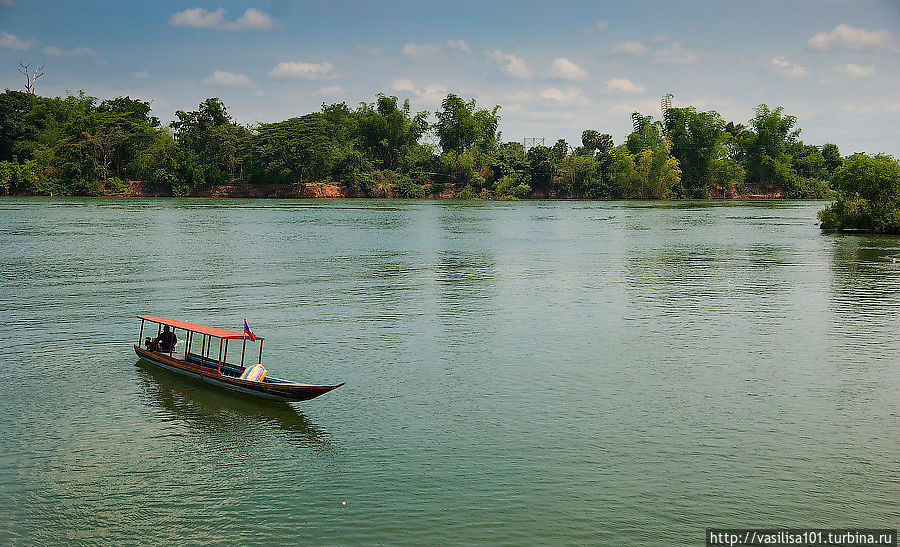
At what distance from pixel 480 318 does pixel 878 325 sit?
11836 mm

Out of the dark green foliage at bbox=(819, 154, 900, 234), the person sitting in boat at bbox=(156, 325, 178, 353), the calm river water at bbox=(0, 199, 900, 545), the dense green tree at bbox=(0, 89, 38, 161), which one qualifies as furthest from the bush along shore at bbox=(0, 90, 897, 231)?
the person sitting in boat at bbox=(156, 325, 178, 353)

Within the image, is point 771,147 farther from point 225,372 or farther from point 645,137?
point 225,372

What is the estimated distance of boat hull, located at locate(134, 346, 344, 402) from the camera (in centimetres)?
1457

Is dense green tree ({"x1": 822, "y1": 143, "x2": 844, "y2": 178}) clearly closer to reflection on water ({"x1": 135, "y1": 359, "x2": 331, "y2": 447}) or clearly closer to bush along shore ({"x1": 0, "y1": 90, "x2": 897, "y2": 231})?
A: bush along shore ({"x1": 0, "y1": 90, "x2": 897, "y2": 231})

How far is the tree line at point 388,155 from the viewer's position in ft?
354

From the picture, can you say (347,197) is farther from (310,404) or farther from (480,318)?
(310,404)

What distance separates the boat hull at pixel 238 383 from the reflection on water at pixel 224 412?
22cm

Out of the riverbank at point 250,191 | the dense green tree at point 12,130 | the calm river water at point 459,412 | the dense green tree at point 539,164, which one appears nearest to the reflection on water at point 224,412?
the calm river water at point 459,412

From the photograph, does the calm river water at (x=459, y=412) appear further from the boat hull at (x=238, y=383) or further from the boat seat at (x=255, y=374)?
the boat seat at (x=255, y=374)

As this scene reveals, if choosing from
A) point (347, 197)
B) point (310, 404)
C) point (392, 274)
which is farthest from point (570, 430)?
point (347, 197)

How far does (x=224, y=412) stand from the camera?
15.2 meters

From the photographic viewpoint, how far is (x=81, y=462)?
41.5ft

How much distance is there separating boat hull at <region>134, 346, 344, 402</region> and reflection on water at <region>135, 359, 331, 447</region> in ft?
0.72

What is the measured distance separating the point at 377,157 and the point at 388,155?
208cm
